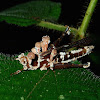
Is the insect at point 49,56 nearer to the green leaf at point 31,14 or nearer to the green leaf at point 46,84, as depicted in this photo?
the green leaf at point 46,84

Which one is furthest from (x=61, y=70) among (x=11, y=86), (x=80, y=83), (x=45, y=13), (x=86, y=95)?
(x=45, y=13)

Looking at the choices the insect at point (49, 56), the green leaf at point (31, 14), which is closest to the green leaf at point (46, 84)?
the insect at point (49, 56)

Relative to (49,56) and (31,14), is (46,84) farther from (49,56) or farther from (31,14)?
(31,14)

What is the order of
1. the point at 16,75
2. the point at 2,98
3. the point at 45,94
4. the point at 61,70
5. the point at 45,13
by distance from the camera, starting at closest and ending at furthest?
the point at 2,98 → the point at 45,94 → the point at 16,75 → the point at 61,70 → the point at 45,13

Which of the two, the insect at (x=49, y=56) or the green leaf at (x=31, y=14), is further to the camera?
the green leaf at (x=31, y=14)

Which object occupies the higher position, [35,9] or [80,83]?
[35,9]

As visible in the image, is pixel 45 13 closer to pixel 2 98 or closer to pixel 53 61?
pixel 53 61
